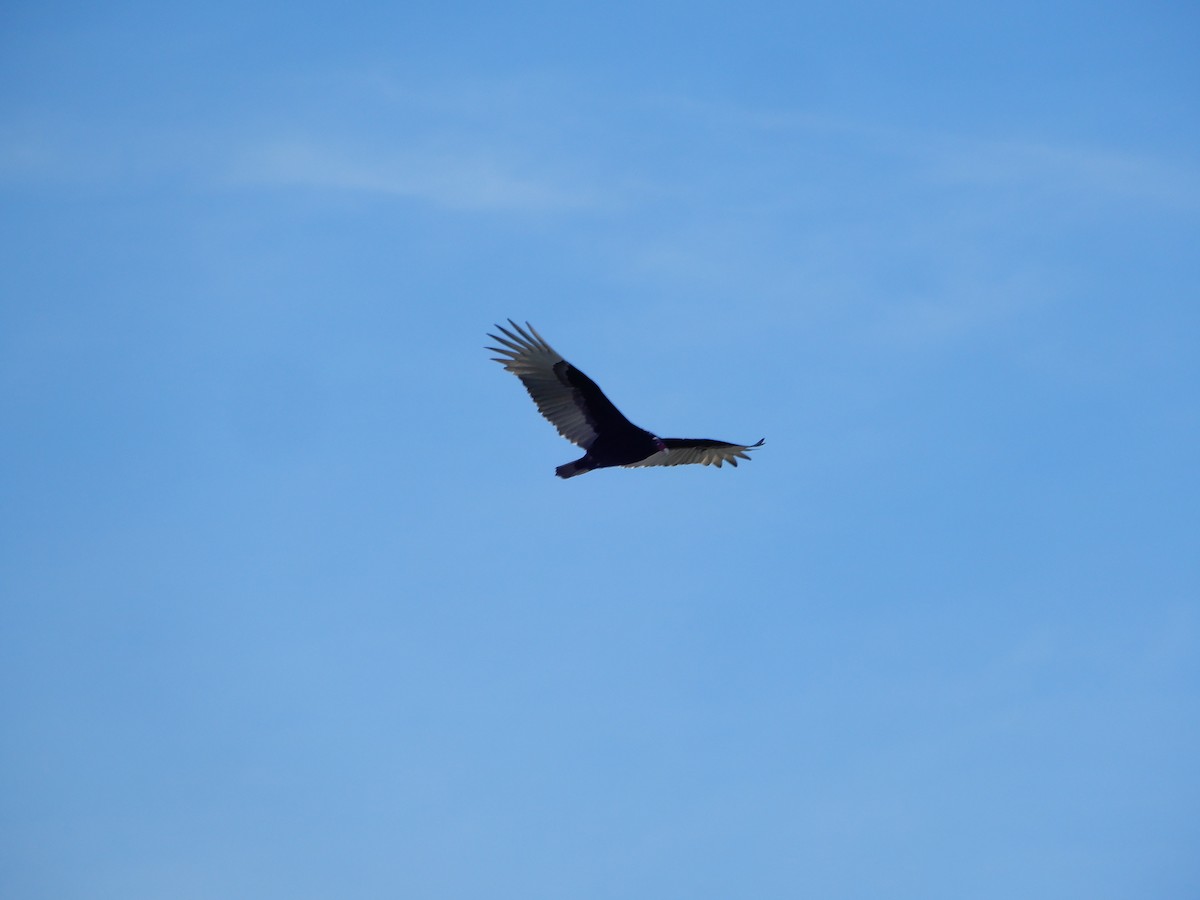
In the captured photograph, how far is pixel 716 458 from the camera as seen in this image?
3909 cm

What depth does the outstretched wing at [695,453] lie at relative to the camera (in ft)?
126

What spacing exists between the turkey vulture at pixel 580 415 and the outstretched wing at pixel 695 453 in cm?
2

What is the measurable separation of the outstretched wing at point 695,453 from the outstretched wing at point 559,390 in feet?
4.01

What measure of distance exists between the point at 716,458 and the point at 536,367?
14.5 feet

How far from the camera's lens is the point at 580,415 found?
3803 centimetres

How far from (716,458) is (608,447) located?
2.72 meters

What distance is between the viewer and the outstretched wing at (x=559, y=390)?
123 feet

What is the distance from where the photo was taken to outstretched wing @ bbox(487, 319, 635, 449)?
1481 inches

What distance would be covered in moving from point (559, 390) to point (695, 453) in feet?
10.8

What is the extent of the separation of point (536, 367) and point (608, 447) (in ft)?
7.60

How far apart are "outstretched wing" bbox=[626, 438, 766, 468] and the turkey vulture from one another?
0.07 feet

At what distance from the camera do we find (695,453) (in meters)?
38.8

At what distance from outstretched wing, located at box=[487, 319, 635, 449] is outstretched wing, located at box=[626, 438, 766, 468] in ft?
4.01

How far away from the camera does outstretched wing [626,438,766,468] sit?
3834 centimetres
